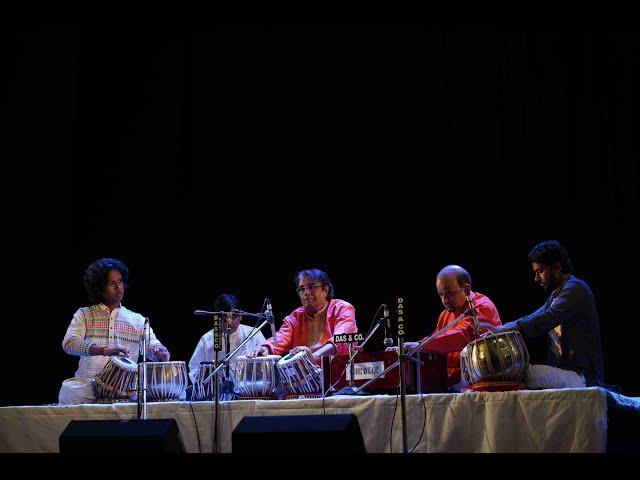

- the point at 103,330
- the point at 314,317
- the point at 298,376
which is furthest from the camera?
the point at 314,317

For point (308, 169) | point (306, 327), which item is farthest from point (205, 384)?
point (308, 169)

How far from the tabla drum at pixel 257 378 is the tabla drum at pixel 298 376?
2.1 inches

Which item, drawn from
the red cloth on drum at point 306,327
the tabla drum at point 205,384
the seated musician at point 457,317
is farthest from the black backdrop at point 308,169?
the tabla drum at point 205,384

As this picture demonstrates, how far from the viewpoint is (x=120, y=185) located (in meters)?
7.07

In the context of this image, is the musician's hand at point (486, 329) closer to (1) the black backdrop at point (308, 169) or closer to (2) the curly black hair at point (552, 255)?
(2) the curly black hair at point (552, 255)

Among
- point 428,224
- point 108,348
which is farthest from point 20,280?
point 428,224

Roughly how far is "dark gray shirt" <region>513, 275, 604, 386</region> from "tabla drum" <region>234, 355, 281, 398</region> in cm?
135

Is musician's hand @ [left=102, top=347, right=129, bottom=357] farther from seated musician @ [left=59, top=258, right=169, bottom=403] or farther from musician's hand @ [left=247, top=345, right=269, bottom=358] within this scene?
musician's hand @ [left=247, top=345, right=269, bottom=358]

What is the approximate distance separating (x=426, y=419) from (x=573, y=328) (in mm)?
1015

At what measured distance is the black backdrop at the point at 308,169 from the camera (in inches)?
245

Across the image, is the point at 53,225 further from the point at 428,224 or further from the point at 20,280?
the point at 428,224

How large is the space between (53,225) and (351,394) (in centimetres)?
336

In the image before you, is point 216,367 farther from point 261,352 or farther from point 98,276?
point 98,276

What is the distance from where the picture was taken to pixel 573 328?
15.6 ft
